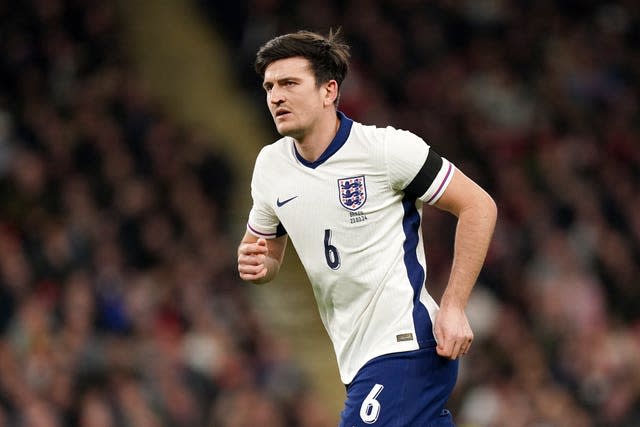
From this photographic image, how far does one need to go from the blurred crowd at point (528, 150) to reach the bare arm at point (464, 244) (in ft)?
18.2

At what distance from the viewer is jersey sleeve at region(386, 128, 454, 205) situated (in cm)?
467

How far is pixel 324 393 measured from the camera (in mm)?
11906

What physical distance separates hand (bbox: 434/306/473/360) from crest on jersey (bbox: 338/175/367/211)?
1.77ft

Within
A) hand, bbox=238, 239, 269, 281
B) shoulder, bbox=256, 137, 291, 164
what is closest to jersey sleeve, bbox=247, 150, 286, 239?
shoulder, bbox=256, 137, 291, 164

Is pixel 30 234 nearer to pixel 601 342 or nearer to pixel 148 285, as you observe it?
pixel 148 285

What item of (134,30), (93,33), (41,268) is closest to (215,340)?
(41,268)

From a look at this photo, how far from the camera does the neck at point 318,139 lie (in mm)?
4805

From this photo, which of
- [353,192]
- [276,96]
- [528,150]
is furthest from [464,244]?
[528,150]

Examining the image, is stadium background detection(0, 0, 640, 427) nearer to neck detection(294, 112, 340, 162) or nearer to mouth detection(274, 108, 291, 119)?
neck detection(294, 112, 340, 162)

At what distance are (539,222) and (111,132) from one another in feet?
14.6

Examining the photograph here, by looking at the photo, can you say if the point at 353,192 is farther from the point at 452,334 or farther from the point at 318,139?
the point at 452,334

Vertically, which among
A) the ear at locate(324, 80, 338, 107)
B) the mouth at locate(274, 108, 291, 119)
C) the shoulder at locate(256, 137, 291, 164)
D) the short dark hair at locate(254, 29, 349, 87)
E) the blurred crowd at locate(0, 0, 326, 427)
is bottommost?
the blurred crowd at locate(0, 0, 326, 427)

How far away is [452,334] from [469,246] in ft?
1.18

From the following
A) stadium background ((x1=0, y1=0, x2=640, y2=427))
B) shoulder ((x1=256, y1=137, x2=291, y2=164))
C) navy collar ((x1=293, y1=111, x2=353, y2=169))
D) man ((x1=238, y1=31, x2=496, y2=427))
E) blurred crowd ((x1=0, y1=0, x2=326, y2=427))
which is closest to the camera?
man ((x1=238, y1=31, x2=496, y2=427))
